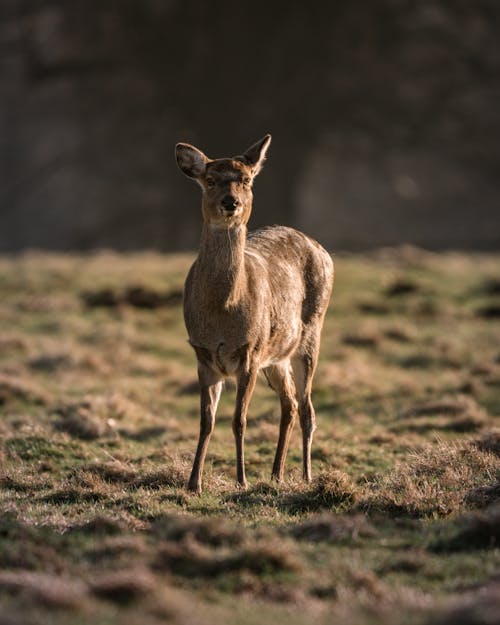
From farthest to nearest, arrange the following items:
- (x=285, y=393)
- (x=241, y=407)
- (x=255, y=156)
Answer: (x=285, y=393), (x=255, y=156), (x=241, y=407)

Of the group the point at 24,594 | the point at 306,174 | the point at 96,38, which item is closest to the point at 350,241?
Answer: the point at 306,174

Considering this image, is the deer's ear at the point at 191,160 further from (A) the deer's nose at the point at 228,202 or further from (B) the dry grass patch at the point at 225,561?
(B) the dry grass patch at the point at 225,561

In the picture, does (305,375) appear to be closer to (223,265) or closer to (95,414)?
(223,265)

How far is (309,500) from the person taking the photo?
362 inches

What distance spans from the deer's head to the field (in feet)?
8.05

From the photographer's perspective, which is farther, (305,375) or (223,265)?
(305,375)

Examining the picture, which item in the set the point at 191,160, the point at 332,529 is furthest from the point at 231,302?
the point at 332,529

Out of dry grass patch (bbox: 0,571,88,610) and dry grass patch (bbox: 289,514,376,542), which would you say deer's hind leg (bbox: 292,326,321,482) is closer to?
dry grass patch (bbox: 289,514,376,542)

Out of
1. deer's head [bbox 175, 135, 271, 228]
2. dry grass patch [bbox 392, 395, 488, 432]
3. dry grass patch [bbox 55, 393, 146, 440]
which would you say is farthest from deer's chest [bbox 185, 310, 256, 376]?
dry grass patch [bbox 392, 395, 488, 432]

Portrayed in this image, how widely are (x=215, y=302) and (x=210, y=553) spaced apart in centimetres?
325

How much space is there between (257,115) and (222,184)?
46.7 meters

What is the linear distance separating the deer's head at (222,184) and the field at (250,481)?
96.6 inches

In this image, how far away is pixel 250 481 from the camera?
10.8 meters

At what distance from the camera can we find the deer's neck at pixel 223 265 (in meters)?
9.92
